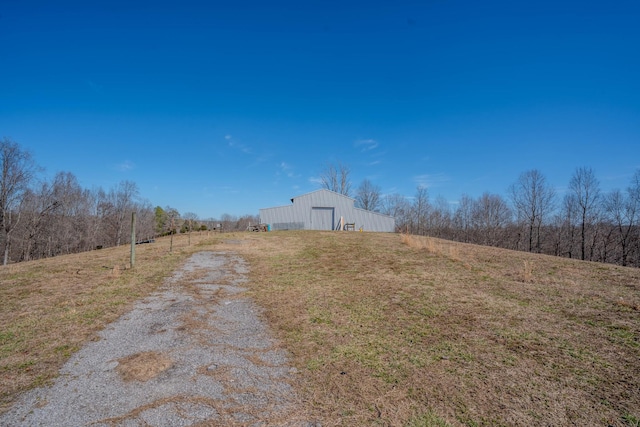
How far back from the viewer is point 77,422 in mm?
2402

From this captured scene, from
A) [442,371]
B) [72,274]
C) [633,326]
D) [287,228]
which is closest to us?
[442,371]

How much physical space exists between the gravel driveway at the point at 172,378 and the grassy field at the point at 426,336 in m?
0.30

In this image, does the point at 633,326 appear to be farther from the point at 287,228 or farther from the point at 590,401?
the point at 287,228

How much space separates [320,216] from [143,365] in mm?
27203

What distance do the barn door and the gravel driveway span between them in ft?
81.7

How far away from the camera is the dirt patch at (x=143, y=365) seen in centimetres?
317

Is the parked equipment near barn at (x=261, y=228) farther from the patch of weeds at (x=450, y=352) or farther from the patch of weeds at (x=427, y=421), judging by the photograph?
the patch of weeds at (x=427, y=421)

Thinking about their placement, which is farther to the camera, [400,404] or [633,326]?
[633,326]

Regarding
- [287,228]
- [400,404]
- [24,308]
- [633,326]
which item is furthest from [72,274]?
[287,228]

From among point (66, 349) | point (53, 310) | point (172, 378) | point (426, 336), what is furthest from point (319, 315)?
point (53, 310)

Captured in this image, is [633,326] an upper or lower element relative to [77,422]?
upper

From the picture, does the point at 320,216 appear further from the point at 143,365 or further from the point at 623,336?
the point at 143,365

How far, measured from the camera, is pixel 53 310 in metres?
5.41

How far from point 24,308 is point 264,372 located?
235 inches
